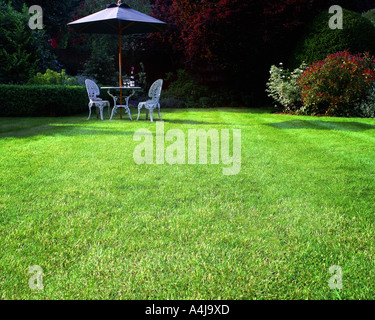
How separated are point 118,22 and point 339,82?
19.8 ft

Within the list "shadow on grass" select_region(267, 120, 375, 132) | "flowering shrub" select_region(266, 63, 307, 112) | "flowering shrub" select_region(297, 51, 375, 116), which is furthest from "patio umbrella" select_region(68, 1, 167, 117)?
"flowering shrub" select_region(297, 51, 375, 116)

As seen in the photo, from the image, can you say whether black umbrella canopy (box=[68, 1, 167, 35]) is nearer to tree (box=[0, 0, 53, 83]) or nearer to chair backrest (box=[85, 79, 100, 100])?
chair backrest (box=[85, 79, 100, 100])

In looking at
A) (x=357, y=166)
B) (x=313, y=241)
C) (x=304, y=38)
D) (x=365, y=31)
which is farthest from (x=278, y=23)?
(x=313, y=241)

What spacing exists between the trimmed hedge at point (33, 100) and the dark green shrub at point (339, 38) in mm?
7460

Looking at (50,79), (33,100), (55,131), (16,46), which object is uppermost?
(16,46)

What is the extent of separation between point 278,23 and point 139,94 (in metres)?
6.69

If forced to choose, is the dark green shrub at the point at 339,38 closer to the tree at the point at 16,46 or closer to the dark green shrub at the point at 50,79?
the dark green shrub at the point at 50,79

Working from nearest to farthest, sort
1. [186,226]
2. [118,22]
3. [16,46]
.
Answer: [186,226], [118,22], [16,46]

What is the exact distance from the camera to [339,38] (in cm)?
924

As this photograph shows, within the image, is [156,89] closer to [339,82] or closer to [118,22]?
[118,22]

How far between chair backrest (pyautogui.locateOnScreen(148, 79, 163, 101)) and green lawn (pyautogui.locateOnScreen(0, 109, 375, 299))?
4.13 m

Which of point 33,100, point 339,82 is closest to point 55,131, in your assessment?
point 33,100

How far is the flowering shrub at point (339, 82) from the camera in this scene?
7.82 metres

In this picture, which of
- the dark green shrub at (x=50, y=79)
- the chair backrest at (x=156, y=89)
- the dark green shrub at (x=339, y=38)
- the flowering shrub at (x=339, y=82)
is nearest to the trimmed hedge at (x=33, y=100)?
the dark green shrub at (x=50, y=79)
